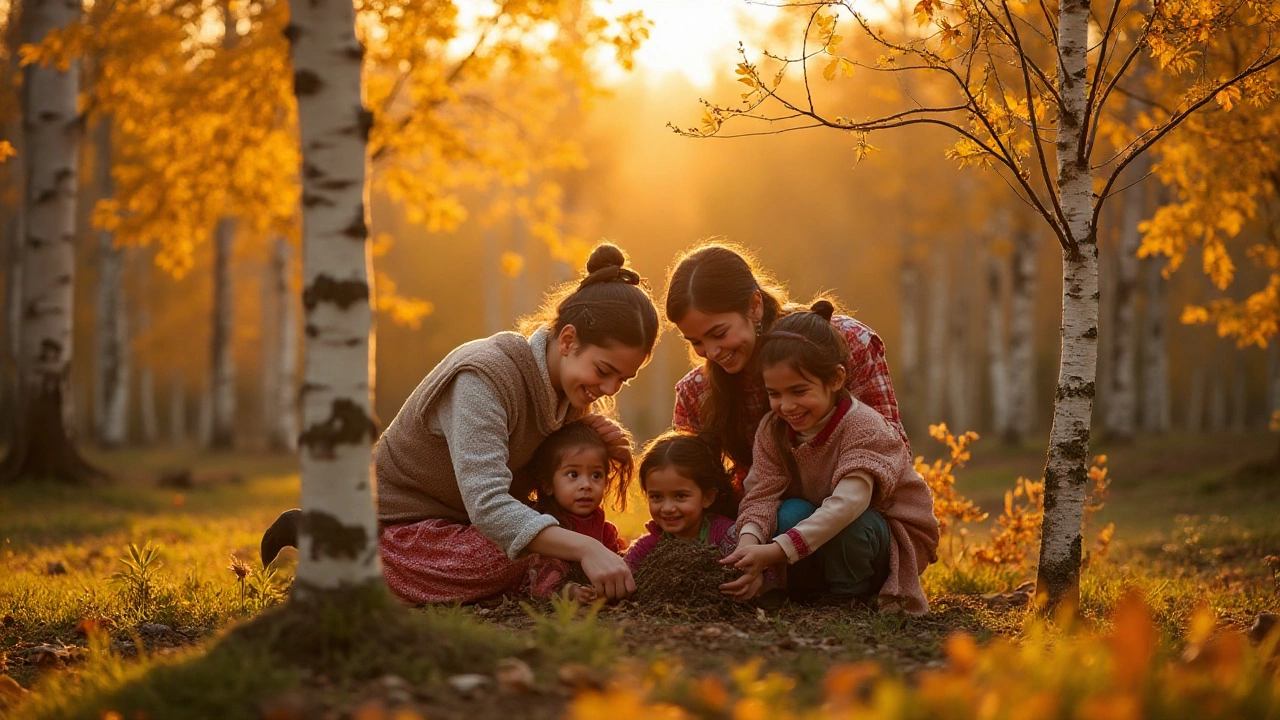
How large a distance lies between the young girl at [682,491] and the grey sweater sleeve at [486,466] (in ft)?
2.40

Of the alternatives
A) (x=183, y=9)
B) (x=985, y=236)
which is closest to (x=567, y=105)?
(x=985, y=236)

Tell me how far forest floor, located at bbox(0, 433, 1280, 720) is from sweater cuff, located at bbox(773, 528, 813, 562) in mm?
242

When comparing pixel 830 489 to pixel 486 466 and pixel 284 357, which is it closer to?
pixel 486 466

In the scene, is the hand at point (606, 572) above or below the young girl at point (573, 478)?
below

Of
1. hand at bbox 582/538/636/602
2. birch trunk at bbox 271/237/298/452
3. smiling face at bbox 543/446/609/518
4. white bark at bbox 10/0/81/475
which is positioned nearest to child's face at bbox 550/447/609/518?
smiling face at bbox 543/446/609/518

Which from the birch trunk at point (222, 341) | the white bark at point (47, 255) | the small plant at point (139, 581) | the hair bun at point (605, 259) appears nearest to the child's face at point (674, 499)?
the hair bun at point (605, 259)

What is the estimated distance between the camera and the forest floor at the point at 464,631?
2502 millimetres

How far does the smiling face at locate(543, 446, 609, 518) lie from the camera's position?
14.6ft

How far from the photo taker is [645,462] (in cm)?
450

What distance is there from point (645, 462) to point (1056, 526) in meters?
1.75

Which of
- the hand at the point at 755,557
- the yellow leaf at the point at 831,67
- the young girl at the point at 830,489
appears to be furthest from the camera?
the young girl at the point at 830,489

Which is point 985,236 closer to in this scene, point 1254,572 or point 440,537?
point 1254,572

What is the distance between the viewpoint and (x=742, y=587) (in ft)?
12.8

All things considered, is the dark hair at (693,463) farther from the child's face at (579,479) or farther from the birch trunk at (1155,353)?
the birch trunk at (1155,353)
